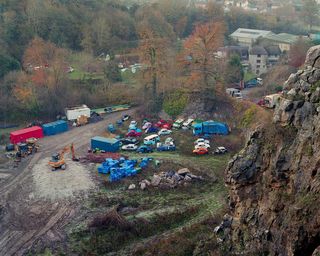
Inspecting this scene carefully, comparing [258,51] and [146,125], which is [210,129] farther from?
[258,51]

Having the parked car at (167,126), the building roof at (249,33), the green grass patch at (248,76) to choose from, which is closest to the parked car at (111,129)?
the parked car at (167,126)

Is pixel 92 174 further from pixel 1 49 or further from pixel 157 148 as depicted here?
pixel 1 49

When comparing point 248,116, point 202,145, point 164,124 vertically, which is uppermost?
point 248,116

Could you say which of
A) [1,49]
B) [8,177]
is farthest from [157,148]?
[1,49]

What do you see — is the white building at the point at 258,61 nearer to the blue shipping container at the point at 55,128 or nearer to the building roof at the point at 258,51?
the building roof at the point at 258,51

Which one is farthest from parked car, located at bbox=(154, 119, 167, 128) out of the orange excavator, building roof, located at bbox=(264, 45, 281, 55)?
building roof, located at bbox=(264, 45, 281, 55)

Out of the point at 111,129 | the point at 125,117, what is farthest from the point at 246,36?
the point at 111,129
